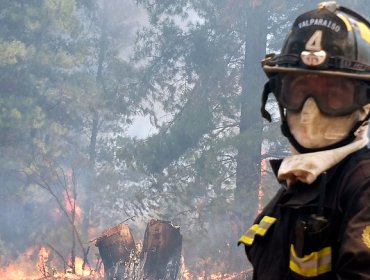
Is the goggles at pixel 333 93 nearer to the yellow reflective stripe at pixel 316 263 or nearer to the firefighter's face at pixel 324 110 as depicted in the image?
the firefighter's face at pixel 324 110

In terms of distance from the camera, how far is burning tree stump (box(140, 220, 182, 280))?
9.57 metres

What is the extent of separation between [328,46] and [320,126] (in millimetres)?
274

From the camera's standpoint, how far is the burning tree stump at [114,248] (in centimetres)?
983

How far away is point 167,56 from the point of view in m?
17.5

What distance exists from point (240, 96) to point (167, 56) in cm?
320

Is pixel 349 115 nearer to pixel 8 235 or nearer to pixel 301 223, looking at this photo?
pixel 301 223

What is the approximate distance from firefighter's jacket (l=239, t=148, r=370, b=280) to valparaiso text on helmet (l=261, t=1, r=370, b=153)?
0.56 feet

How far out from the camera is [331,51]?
5.76 ft

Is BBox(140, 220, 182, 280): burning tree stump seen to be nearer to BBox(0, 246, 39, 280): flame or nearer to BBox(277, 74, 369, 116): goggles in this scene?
BBox(0, 246, 39, 280): flame

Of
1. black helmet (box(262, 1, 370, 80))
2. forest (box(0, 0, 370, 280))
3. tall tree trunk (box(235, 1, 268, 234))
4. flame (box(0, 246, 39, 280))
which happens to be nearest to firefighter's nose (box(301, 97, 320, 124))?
black helmet (box(262, 1, 370, 80))

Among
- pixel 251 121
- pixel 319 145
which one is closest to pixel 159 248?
pixel 251 121

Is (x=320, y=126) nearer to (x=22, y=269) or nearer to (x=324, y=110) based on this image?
(x=324, y=110)

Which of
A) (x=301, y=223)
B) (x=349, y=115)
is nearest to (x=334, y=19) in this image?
(x=349, y=115)

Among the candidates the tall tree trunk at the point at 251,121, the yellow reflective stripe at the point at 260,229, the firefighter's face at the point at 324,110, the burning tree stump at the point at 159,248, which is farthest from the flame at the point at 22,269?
the firefighter's face at the point at 324,110
